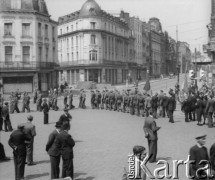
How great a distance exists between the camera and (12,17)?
4300 cm

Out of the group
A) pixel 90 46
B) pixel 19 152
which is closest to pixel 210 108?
pixel 19 152

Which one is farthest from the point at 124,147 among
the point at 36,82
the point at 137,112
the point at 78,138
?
the point at 36,82

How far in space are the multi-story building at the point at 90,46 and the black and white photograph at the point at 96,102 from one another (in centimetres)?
20

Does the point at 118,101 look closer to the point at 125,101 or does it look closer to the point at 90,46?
the point at 125,101

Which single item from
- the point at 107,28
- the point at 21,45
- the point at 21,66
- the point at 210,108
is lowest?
the point at 210,108

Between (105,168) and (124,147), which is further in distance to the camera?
(124,147)

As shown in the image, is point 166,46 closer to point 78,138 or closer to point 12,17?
point 12,17

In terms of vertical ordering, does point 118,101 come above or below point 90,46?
below

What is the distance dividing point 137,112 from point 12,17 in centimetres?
2591

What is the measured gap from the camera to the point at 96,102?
29.8 metres

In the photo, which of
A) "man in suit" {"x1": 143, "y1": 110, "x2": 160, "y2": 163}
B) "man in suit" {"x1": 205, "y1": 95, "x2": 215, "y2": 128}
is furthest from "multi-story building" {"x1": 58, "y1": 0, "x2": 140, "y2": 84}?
"man in suit" {"x1": 143, "y1": 110, "x2": 160, "y2": 163}

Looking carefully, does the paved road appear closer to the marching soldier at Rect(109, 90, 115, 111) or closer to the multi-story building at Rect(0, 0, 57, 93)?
the marching soldier at Rect(109, 90, 115, 111)

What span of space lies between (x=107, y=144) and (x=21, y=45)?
106ft

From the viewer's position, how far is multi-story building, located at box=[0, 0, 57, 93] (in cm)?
4297
